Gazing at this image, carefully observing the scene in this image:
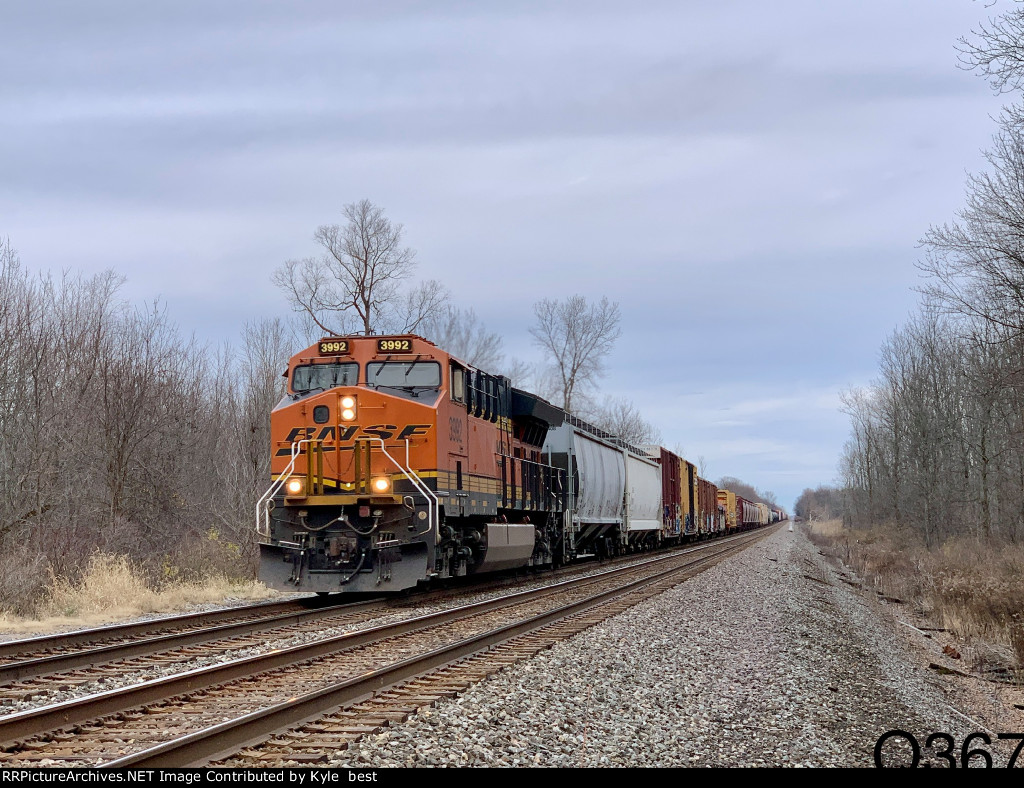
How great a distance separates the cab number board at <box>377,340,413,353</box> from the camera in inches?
561

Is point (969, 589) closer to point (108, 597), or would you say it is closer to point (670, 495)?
point (108, 597)

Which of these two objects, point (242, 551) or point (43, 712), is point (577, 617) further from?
point (242, 551)

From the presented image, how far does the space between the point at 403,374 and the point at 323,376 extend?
51.4 inches

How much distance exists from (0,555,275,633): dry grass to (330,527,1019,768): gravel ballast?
7108 millimetres

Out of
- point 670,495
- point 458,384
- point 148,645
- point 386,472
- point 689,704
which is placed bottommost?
point 689,704

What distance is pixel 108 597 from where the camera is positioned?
1385cm

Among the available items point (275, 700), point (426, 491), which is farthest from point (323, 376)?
point (275, 700)

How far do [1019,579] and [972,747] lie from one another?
1246cm

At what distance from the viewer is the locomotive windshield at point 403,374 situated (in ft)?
46.6

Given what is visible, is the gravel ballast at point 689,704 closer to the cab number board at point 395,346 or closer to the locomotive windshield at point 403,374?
the locomotive windshield at point 403,374

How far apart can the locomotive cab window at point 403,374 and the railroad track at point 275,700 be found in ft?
13.2

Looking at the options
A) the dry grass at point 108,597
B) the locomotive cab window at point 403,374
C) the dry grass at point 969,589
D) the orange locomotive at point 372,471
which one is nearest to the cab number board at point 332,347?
the orange locomotive at point 372,471

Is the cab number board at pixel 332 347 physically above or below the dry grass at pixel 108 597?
above

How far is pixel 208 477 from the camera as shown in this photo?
2855cm
